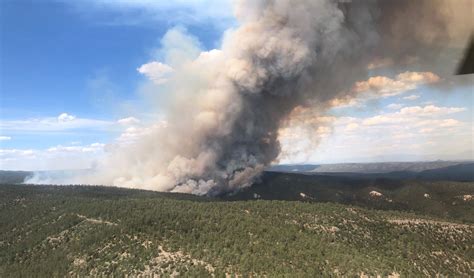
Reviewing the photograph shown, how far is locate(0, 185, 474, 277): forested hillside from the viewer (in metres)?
72.0

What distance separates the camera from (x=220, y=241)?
3135 inches

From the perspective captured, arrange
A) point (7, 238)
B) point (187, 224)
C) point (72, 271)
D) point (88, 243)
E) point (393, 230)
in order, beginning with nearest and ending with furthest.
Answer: point (72, 271) < point (88, 243) < point (187, 224) < point (7, 238) < point (393, 230)

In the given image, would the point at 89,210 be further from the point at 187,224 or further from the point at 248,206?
the point at 248,206

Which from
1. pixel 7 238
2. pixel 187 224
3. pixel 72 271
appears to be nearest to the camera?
pixel 72 271

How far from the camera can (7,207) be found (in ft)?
388

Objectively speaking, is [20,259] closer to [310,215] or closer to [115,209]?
[115,209]

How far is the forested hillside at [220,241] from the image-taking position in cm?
7200

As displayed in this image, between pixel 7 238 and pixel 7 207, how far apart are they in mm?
26951

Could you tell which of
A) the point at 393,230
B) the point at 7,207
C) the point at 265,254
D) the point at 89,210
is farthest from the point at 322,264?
the point at 7,207

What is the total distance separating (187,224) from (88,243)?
19818 millimetres

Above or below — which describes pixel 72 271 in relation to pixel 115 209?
below

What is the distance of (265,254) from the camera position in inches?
2987

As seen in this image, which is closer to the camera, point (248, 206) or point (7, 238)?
point (7, 238)

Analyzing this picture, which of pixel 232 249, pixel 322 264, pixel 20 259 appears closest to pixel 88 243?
pixel 20 259
